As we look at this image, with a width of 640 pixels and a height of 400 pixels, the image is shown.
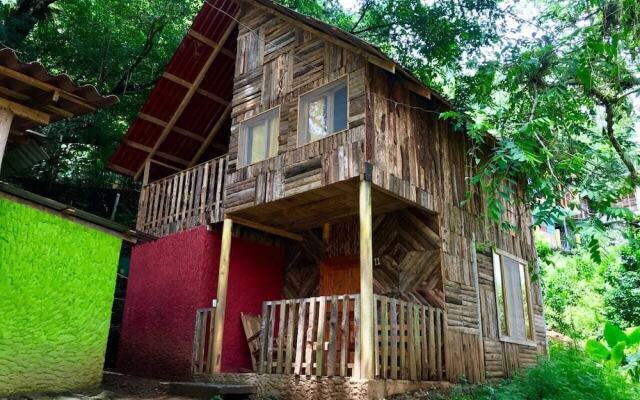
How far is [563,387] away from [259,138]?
6630mm

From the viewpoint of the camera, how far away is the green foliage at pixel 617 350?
10594 mm

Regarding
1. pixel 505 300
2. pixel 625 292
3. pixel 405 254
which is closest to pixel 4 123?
pixel 405 254

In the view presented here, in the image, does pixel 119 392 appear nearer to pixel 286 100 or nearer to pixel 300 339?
pixel 300 339

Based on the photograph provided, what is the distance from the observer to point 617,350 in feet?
35.6

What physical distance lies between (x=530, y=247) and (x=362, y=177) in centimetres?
613

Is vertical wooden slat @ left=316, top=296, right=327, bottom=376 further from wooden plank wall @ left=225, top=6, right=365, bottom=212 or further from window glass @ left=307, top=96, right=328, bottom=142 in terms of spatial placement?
window glass @ left=307, top=96, right=328, bottom=142

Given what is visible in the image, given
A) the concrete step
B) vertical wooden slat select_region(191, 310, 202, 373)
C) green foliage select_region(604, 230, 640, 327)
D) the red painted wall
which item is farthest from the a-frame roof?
green foliage select_region(604, 230, 640, 327)

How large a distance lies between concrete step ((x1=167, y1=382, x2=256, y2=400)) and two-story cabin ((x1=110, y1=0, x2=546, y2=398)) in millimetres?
400

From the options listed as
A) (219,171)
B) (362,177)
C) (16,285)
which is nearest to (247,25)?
(219,171)

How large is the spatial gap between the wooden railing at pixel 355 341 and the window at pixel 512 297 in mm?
2343

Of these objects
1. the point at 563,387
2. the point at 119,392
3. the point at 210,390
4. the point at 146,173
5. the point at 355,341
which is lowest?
the point at 119,392

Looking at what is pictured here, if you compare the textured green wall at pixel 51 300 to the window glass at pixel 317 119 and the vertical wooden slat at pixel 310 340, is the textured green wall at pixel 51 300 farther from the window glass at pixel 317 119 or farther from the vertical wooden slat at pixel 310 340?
the window glass at pixel 317 119

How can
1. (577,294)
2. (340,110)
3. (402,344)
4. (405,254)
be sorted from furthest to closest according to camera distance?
(577,294) → (405,254) → (340,110) → (402,344)

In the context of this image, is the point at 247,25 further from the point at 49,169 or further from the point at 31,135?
the point at 49,169
